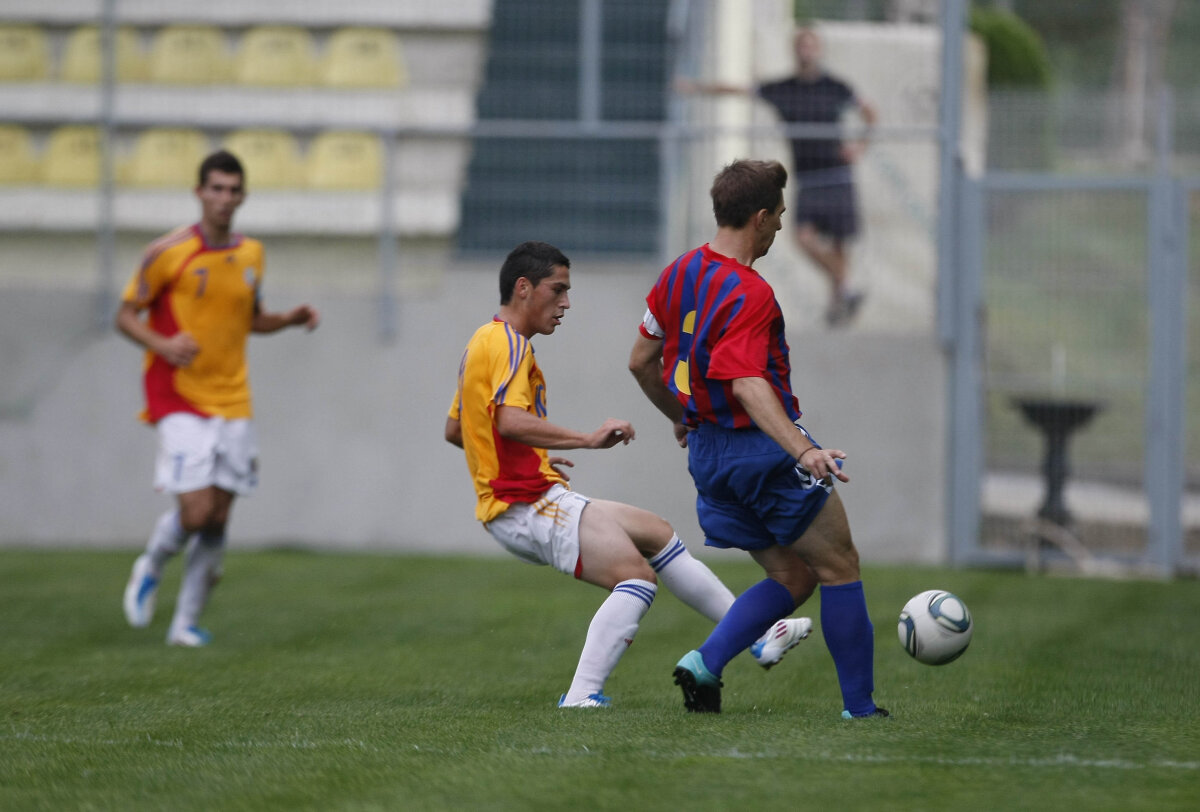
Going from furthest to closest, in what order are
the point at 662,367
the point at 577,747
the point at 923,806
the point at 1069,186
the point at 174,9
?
the point at 174,9 < the point at 1069,186 < the point at 662,367 < the point at 577,747 < the point at 923,806

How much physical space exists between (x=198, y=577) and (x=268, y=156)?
5782 millimetres

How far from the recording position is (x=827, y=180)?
11.4m

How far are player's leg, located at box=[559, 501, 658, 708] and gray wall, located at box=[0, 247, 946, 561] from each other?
620cm

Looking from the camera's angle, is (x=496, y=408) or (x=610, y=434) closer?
(x=610, y=434)

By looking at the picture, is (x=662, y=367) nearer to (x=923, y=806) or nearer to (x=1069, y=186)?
(x=923, y=806)

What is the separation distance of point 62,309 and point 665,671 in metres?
7.04

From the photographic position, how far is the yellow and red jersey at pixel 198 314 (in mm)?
7238

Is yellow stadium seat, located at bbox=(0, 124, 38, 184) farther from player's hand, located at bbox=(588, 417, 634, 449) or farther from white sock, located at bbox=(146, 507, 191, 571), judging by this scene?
player's hand, located at bbox=(588, 417, 634, 449)

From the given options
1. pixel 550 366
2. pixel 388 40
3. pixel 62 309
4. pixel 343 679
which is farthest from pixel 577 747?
pixel 388 40

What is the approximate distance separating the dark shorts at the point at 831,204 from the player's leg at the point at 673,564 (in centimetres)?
646

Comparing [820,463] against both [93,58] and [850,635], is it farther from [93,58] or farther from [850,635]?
[93,58]

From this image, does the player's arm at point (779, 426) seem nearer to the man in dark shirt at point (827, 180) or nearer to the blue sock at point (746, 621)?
the blue sock at point (746, 621)

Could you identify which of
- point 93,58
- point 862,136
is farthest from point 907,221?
point 93,58

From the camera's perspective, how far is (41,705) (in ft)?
17.2
